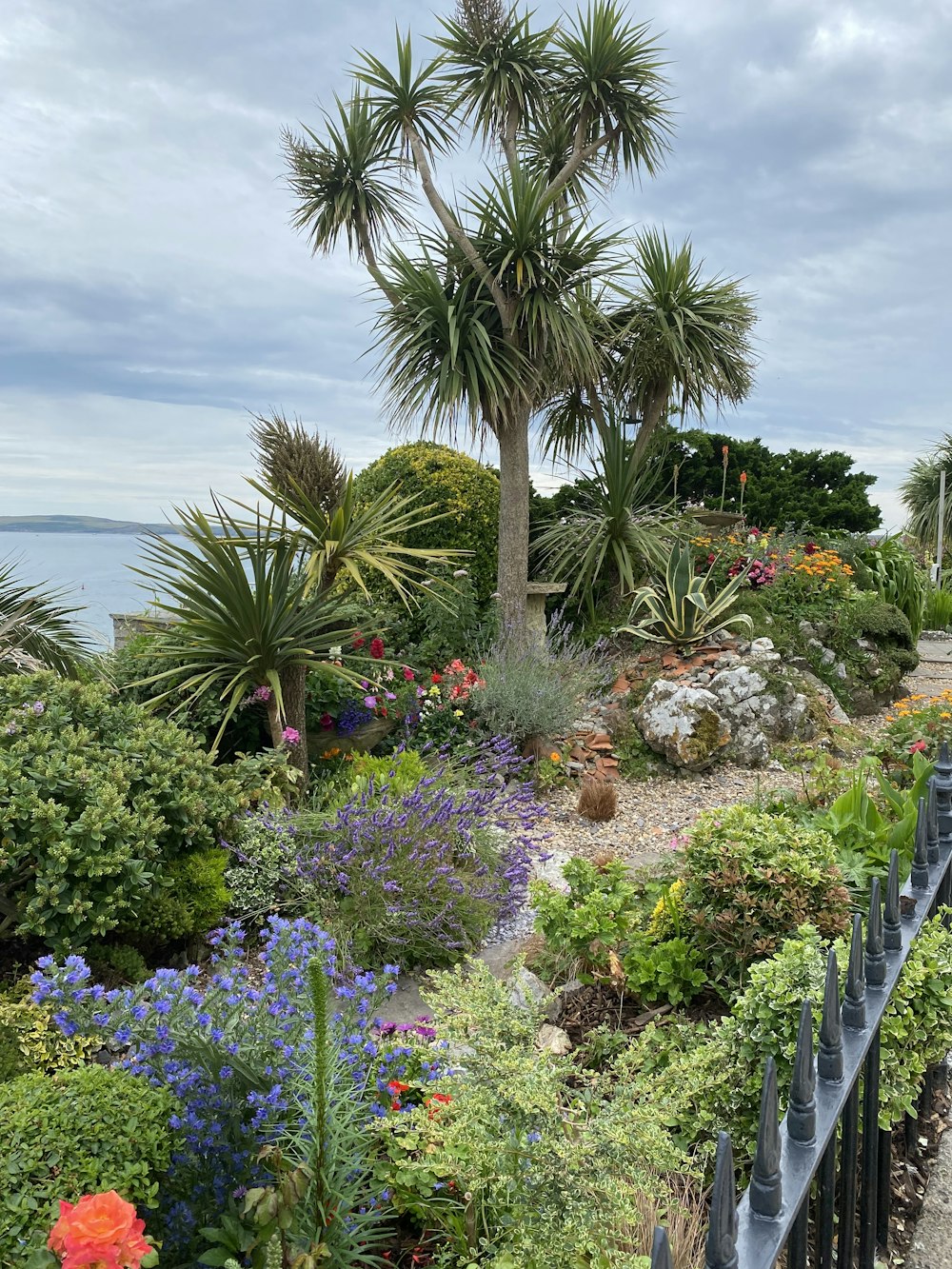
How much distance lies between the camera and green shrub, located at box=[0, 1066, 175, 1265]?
1464 mm

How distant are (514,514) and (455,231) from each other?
2.85m

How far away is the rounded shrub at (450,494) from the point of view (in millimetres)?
8367

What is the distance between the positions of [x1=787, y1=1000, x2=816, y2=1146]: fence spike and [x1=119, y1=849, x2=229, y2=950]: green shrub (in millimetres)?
2290

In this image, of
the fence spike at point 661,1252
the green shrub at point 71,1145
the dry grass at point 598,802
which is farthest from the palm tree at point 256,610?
the fence spike at point 661,1252

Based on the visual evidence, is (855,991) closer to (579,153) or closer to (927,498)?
(579,153)

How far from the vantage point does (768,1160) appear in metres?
1.19

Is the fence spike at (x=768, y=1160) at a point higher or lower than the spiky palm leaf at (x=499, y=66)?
lower

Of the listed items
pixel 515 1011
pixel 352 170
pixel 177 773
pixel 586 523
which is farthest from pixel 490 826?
pixel 352 170

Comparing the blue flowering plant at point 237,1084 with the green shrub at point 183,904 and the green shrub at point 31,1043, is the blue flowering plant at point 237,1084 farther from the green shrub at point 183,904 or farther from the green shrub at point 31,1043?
the green shrub at point 183,904

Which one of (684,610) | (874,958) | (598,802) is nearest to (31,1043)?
(874,958)

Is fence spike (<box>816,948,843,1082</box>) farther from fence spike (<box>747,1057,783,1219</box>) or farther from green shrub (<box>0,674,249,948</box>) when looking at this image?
green shrub (<box>0,674,249,948</box>)

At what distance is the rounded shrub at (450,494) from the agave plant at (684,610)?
1.83 meters

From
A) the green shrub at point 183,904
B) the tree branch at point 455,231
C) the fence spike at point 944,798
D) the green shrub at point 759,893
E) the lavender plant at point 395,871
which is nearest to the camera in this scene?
the green shrub at point 759,893

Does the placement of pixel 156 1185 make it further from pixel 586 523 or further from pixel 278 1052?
pixel 586 523
